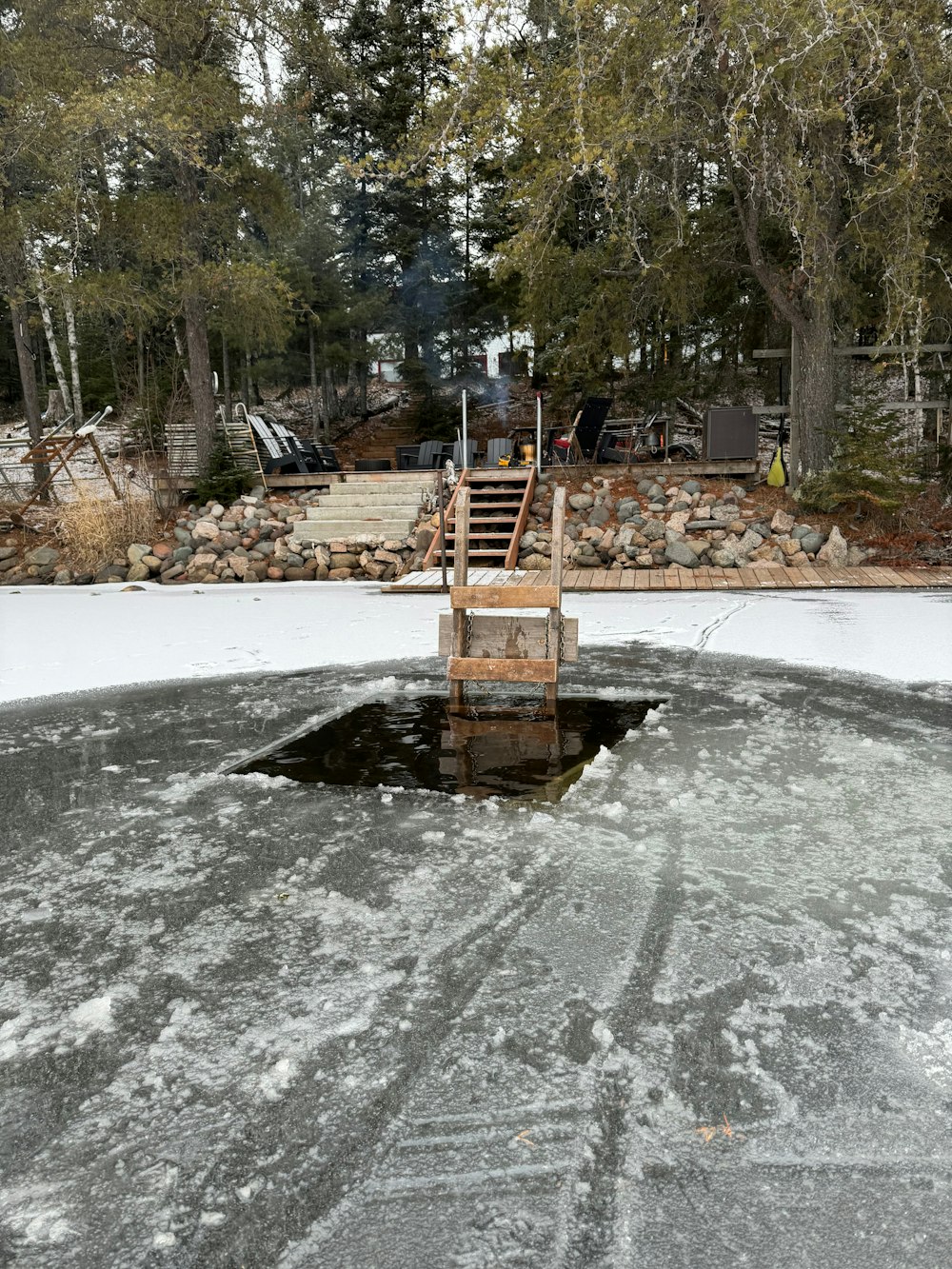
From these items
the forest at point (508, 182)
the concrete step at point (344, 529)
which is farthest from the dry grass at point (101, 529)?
the concrete step at point (344, 529)

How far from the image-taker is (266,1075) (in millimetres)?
1654

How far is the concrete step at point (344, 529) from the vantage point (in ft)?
35.7

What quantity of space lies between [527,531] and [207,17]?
7546 millimetres

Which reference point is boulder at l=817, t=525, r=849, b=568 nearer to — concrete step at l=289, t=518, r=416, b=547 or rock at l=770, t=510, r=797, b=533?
rock at l=770, t=510, r=797, b=533

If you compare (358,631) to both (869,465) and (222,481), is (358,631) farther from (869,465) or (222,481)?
(222,481)

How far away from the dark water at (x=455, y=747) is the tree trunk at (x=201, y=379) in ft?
30.3

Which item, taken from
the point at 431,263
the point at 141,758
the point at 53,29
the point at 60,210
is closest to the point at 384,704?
the point at 141,758

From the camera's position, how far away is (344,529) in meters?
11.0

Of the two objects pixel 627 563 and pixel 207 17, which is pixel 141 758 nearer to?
pixel 627 563

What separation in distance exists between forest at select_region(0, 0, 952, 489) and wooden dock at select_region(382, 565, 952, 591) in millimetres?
1697

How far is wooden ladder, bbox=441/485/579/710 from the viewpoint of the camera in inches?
168

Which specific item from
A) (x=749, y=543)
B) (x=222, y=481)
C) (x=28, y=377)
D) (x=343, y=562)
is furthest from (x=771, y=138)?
(x=28, y=377)

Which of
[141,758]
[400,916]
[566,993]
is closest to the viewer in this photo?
[566,993]

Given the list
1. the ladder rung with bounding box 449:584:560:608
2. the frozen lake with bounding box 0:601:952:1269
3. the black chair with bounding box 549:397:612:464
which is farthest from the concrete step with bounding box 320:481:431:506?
the frozen lake with bounding box 0:601:952:1269
